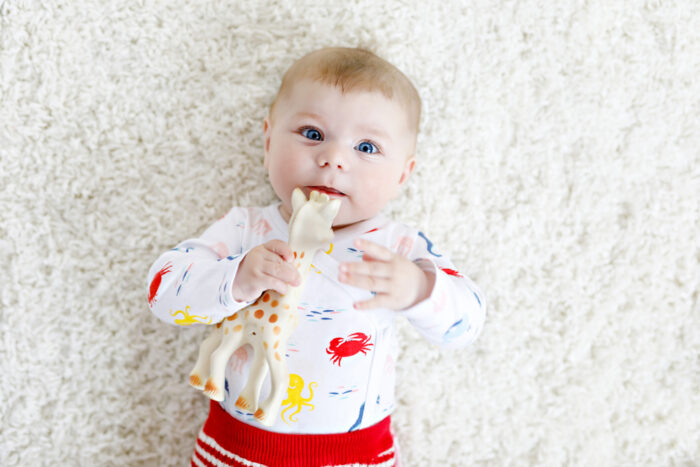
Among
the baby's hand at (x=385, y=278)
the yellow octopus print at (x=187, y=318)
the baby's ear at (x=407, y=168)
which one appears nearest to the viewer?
the baby's hand at (x=385, y=278)

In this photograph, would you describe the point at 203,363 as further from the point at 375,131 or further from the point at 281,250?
the point at 375,131

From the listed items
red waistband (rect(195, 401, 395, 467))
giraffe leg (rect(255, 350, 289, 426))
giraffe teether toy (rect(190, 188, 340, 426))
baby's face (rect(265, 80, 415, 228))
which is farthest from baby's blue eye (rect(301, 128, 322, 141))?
red waistband (rect(195, 401, 395, 467))

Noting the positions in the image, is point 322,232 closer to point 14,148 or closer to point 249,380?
point 249,380

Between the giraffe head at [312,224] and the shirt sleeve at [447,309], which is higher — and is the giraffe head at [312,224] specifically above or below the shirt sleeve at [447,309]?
above

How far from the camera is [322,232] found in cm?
82

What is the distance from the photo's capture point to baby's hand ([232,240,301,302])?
81cm

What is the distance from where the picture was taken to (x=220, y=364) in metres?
0.86

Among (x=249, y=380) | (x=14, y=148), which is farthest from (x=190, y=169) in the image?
(x=249, y=380)

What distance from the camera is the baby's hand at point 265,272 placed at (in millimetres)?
811

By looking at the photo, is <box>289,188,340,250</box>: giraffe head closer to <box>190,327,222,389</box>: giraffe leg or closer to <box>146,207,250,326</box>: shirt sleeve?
<box>146,207,250,326</box>: shirt sleeve

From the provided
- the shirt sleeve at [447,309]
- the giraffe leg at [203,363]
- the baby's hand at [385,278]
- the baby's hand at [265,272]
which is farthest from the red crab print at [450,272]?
the giraffe leg at [203,363]

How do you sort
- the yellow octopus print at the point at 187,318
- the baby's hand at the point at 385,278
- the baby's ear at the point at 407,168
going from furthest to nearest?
the baby's ear at the point at 407,168
the yellow octopus print at the point at 187,318
the baby's hand at the point at 385,278

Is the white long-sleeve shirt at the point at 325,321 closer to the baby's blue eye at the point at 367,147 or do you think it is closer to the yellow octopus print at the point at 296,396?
the yellow octopus print at the point at 296,396

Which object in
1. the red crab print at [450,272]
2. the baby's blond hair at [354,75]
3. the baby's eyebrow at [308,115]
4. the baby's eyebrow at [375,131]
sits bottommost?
the red crab print at [450,272]
